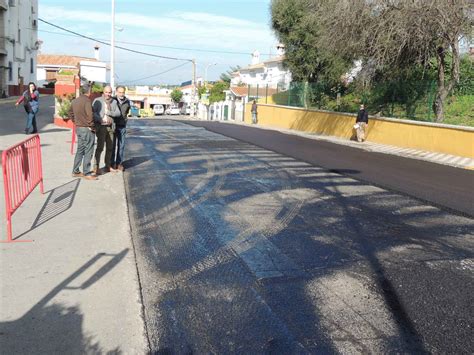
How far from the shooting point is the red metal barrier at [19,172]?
6.02 m

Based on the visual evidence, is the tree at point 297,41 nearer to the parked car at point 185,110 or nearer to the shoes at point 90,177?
the shoes at point 90,177

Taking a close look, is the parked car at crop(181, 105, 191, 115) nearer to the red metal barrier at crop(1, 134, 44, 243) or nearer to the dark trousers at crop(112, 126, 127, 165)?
the dark trousers at crop(112, 126, 127, 165)

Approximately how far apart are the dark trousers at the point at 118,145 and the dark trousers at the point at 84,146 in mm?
902

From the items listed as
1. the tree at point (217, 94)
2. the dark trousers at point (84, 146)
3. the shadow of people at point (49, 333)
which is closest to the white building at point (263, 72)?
the tree at point (217, 94)

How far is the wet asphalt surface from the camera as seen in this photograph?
390 cm

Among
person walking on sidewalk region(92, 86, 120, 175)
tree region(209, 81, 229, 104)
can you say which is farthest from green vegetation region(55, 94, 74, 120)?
tree region(209, 81, 229, 104)

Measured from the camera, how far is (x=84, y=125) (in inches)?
386

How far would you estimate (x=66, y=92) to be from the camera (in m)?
22.5

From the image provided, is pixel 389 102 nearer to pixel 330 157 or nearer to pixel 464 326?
pixel 330 157

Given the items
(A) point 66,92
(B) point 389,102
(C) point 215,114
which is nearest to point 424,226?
(B) point 389,102

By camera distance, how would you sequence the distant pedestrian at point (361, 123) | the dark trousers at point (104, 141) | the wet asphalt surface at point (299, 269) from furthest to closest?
1. the distant pedestrian at point (361, 123)
2. the dark trousers at point (104, 141)
3. the wet asphalt surface at point (299, 269)

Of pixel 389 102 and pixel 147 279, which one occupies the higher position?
pixel 389 102

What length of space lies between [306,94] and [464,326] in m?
25.5

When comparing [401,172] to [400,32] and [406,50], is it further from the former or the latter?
[406,50]
